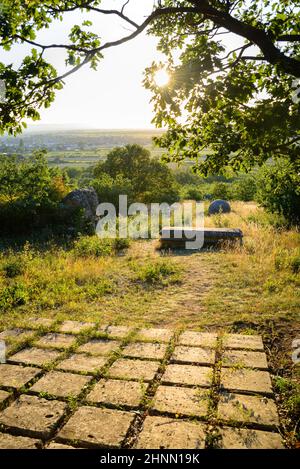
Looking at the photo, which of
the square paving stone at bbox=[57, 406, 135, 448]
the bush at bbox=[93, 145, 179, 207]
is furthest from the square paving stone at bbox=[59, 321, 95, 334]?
the bush at bbox=[93, 145, 179, 207]

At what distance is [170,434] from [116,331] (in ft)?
7.85

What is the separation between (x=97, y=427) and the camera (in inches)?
136

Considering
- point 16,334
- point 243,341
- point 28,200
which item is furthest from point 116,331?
point 28,200

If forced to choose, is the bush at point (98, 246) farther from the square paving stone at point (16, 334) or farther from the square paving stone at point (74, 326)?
the square paving stone at point (16, 334)

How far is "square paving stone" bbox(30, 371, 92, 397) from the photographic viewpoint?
4.05 meters

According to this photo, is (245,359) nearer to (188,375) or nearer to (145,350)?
(188,375)

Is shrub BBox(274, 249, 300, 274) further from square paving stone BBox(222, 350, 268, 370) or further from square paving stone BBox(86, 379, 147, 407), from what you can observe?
square paving stone BBox(86, 379, 147, 407)

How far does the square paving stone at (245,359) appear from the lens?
14.8 feet

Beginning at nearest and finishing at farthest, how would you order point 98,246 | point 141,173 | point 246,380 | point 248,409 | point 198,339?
point 248,409 → point 246,380 → point 198,339 → point 98,246 → point 141,173

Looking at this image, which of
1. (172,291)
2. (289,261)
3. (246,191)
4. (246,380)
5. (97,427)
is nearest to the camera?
(97,427)

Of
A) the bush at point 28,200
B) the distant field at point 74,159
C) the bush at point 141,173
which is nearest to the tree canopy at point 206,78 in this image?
the bush at point 28,200

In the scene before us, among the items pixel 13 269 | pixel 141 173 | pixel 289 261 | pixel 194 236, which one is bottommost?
pixel 13 269
